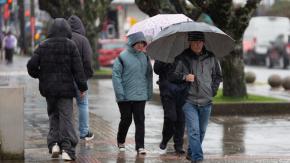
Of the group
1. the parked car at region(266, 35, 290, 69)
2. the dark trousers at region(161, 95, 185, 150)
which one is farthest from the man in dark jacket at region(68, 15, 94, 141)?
the parked car at region(266, 35, 290, 69)

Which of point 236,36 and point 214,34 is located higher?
point 214,34

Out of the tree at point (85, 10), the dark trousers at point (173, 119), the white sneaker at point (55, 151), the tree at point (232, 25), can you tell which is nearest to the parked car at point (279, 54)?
the tree at point (85, 10)

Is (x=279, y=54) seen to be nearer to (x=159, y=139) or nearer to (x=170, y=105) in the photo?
(x=159, y=139)

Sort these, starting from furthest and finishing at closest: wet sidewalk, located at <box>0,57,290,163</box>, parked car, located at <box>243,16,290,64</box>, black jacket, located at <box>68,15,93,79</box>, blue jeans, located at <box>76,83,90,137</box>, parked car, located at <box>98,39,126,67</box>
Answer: parked car, located at <box>243,16,290,64</box> < parked car, located at <box>98,39,126,67</box> < blue jeans, located at <box>76,83,90,137</box> < black jacket, located at <box>68,15,93,79</box> < wet sidewalk, located at <box>0,57,290,163</box>

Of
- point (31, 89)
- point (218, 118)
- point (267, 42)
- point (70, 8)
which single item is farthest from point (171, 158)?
point (267, 42)

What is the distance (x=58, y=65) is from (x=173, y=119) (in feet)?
5.95

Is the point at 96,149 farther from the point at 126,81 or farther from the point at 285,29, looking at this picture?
the point at 285,29

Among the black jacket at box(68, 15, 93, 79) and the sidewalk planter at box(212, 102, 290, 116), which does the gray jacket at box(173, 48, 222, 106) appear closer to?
the black jacket at box(68, 15, 93, 79)

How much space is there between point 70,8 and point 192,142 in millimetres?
20165

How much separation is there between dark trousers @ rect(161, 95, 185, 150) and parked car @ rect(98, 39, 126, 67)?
30.5 metres

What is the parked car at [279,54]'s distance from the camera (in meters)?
44.0

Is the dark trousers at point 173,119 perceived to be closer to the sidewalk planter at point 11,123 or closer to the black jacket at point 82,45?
the black jacket at point 82,45

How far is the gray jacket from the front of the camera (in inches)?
386

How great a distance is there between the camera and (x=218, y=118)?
52.0 ft
